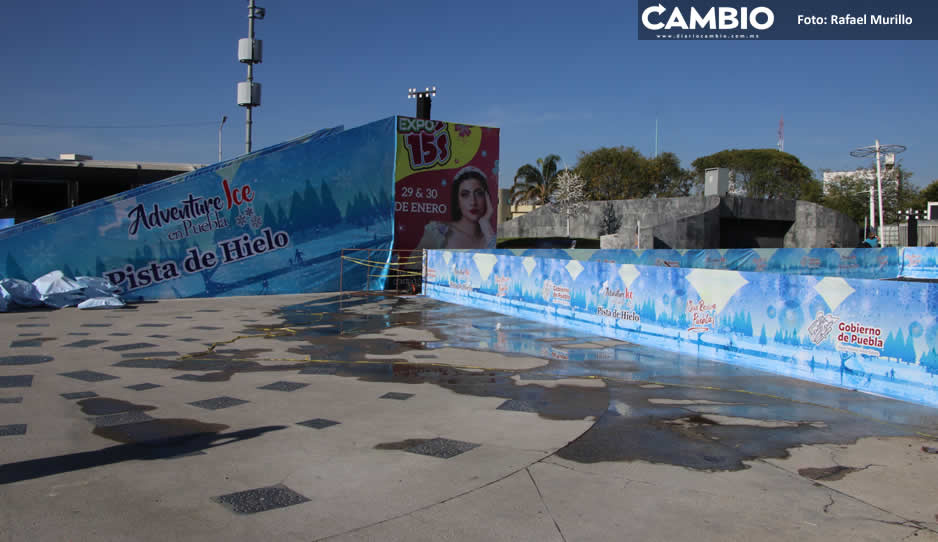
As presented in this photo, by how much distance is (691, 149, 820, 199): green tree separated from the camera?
82.2 m

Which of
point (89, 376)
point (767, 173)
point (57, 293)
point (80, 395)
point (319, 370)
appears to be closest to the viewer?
point (80, 395)

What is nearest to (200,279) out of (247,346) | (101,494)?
(247,346)

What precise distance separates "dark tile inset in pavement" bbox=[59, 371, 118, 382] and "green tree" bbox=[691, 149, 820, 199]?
83.6 meters

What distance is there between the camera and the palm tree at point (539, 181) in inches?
3113

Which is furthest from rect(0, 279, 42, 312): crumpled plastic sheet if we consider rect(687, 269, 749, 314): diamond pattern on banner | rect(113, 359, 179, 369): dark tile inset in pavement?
rect(687, 269, 749, 314): diamond pattern on banner

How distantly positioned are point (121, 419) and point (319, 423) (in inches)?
86.5

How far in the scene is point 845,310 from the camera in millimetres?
9344

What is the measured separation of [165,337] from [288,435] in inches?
316

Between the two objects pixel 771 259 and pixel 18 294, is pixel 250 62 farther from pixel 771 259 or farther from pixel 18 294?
pixel 771 259

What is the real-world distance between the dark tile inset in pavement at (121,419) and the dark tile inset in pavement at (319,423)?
175 centimetres

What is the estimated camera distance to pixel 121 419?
708cm

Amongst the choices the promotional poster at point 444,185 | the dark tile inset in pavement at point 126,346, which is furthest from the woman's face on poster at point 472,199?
the dark tile inset in pavement at point 126,346

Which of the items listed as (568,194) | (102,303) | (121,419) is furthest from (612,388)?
(568,194)

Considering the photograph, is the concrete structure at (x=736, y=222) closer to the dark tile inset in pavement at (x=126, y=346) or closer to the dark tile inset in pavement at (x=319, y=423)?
the dark tile inset in pavement at (x=126, y=346)
